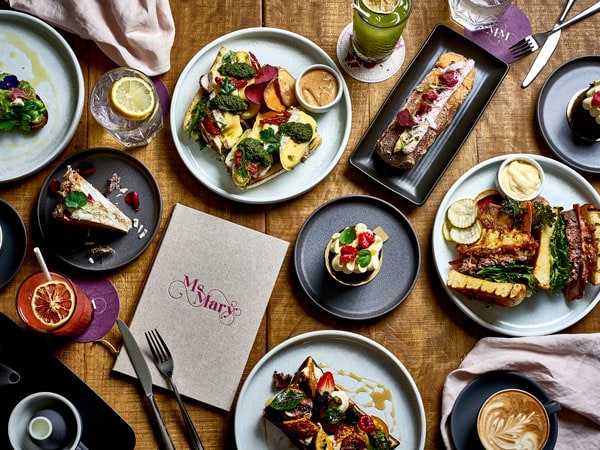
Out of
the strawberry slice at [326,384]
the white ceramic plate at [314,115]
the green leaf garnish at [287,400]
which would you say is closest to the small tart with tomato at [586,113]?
the white ceramic plate at [314,115]

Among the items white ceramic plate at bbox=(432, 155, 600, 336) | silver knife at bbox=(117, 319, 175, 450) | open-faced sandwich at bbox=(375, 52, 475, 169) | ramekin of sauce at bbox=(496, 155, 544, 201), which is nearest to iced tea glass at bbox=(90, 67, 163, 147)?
silver knife at bbox=(117, 319, 175, 450)

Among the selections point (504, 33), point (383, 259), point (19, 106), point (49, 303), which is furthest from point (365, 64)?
point (49, 303)

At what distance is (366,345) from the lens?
3197 mm

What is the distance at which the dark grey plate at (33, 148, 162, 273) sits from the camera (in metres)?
3.22

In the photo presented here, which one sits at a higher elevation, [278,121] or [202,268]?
[278,121]

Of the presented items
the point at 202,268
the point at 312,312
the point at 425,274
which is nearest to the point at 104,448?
the point at 202,268

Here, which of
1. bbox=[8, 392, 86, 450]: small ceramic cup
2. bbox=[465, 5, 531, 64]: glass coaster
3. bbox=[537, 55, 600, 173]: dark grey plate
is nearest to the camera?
bbox=[8, 392, 86, 450]: small ceramic cup

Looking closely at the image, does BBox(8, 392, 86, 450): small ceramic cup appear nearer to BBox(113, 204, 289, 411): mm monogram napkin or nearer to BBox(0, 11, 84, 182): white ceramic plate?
BBox(113, 204, 289, 411): mm monogram napkin

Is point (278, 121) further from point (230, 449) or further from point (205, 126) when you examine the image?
point (230, 449)

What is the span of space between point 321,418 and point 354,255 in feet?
2.63

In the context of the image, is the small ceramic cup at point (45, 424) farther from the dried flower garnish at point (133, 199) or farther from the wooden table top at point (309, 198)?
the dried flower garnish at point (133, 199)

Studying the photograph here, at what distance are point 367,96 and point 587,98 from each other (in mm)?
1151

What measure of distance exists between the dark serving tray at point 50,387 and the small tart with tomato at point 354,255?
1.31 metres

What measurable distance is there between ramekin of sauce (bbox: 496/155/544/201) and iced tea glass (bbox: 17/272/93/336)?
88.0 inches
